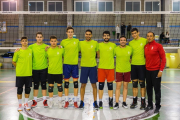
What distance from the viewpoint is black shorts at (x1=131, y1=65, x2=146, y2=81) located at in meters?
4.63

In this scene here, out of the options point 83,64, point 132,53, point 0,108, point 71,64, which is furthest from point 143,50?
point 0,108

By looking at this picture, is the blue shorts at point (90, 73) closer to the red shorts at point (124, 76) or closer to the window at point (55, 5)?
the red shorts at point (124, 76)

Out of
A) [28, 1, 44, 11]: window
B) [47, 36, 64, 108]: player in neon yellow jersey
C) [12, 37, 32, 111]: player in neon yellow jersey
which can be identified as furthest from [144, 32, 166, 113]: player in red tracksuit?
[28, 1, 44, 11]: window

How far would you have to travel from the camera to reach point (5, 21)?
20312 millimetres

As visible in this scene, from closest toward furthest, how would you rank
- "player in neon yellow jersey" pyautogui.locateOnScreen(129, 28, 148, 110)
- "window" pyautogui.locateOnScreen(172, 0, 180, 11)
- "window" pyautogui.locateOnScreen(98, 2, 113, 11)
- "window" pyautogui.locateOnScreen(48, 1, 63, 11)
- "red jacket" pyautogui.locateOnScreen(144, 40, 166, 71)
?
"red jacket" pyautogui.locateOnScreen(144, 40, 166, 71), "player in neon yellow jersey" pyautogui.locateOnScreen(129, 28, 148, 110), "window" pyautogui.locateOnScreen(172, 0, 180, 11), "window" pyautogui.locateOnScreen(98, 2, 113, 11), "window" pyautogui.locateOnScreen(48, 1, 63, 11)

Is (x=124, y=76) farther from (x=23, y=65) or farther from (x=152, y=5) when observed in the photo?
(x=152, y=5)

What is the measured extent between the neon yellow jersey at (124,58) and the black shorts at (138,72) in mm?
124

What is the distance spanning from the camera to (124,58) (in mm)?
4668

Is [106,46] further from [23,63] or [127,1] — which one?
[127,1]

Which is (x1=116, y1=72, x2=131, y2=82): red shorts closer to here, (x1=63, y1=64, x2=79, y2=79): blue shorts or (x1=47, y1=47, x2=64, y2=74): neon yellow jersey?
(x1=63, y1=64, x2=79, y2=79): blue shorts

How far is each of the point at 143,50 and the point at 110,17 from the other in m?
16.4

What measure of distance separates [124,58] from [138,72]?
0.50 metres

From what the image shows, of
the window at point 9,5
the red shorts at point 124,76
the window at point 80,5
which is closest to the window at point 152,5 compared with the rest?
the window at point 80,5

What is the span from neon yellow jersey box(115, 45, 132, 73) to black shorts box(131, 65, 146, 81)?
0.12 metres
